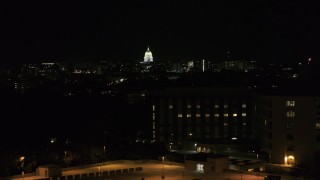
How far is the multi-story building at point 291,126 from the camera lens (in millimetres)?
27516

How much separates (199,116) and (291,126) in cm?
860

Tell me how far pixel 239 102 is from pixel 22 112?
1377 centimetres

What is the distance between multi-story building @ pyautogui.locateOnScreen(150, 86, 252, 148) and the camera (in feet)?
116

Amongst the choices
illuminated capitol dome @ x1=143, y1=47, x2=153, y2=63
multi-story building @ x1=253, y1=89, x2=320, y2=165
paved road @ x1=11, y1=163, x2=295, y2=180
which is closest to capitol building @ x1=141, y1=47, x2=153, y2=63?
illuminated capitol dome @ x1=143, y1=47, x2=153, y2=63

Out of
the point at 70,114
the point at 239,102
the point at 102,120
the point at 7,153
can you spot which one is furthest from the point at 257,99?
the point at 7,153

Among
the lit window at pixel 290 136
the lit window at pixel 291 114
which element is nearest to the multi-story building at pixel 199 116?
the lit window at pixel 290 136

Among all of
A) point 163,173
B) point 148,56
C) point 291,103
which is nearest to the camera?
point 163,173

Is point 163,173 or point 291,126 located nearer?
point 163,173

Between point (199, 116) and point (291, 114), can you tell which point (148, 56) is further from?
point (291, 114)

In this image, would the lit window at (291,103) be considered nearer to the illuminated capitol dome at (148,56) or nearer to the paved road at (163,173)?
the paved road at (163,173)

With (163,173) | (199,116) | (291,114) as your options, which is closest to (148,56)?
(199,116)

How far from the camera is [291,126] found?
27984 millimetres

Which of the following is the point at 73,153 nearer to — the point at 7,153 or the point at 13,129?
the point at 7,153

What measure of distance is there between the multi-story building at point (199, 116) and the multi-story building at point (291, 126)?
6.73 meters
